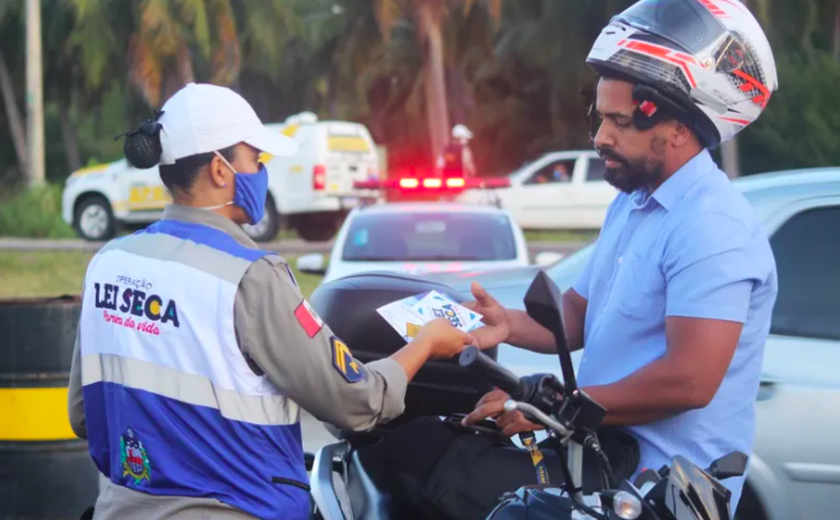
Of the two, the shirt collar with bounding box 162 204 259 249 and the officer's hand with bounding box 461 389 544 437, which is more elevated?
the shirt collar with bounding box 162 204 259 249

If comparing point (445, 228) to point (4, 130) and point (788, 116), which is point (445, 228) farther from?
point (4, 130)

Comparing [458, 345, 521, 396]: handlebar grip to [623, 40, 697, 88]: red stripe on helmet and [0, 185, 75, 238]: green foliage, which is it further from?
[0, 185, 75, 238]: green foliage

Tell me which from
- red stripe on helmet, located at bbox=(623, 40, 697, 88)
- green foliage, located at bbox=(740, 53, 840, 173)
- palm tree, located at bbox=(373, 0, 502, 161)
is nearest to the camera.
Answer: red stripe on helmet, located at bbox=(623, 40, 697, 88)

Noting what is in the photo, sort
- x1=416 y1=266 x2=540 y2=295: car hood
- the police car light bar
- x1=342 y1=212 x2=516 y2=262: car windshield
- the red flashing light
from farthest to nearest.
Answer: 1. the red flashing light
2. the police car light bar
3. x1=342 y1=212 x2=516 y2=262: car windshield
4. x1=416 y1=266 x2=540 y2=295: car hood

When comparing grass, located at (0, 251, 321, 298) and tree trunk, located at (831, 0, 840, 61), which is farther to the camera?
tree trunk, located at (831, 0, 840, 61)

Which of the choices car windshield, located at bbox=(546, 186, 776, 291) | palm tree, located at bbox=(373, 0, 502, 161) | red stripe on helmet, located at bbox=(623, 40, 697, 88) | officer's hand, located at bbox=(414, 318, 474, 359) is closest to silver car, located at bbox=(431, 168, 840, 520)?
car windshield, located at bbox=(546, 186, 776, 291)

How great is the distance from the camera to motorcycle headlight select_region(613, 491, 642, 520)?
2047 mm

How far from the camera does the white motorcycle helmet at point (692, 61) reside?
8.43 feet

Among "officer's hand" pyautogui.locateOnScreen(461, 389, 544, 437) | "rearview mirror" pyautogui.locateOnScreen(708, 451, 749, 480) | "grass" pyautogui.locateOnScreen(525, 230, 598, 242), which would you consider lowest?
A: "grass" pyautogui.locateOnScreen(525, 230, 598, 242)

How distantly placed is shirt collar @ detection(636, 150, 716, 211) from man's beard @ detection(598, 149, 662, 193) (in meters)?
0.03

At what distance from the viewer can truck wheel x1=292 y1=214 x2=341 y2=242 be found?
21.7 metres

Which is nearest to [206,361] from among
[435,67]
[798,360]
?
[798,360]

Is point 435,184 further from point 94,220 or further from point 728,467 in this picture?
point 94,220

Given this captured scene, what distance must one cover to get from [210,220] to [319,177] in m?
17.9
